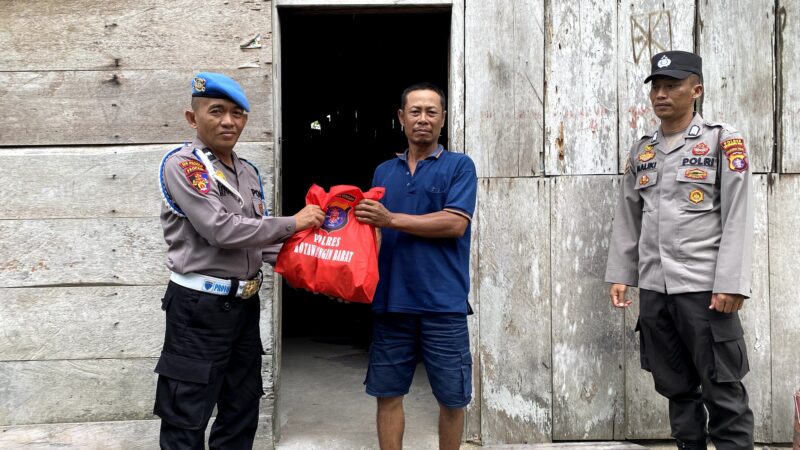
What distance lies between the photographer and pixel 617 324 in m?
3.26

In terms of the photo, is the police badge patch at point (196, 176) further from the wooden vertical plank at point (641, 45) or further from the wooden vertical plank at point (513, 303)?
the wooden vertical plank at point (641, 45)

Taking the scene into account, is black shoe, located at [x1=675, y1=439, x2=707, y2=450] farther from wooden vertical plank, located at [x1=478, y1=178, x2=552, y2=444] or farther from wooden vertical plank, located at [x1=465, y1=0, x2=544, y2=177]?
wooden vertical plank, located at [x1=465, y1=0, x2=544, y2=177]

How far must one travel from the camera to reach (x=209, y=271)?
7.64ft

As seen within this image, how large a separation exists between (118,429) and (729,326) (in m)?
3.06

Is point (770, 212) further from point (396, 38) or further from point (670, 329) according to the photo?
point (396, 38)

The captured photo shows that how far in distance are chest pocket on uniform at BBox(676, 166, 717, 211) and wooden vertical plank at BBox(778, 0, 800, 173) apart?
984 millimetres

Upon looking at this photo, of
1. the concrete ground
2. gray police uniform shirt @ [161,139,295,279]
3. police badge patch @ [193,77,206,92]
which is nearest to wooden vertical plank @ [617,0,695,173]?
the concrete ground

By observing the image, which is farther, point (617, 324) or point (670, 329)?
point (617, 324)

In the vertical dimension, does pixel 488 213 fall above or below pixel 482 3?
below

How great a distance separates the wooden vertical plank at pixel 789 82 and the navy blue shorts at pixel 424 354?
2.08 metres

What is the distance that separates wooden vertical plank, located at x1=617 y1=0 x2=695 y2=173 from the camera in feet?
10.6

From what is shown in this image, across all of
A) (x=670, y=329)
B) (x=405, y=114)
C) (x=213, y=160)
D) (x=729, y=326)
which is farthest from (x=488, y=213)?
(x=213, y=160)

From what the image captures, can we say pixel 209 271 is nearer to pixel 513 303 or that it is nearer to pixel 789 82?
pixel 513 303

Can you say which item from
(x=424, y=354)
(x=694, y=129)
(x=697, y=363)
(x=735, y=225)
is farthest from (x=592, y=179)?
(x=424, y=354)
